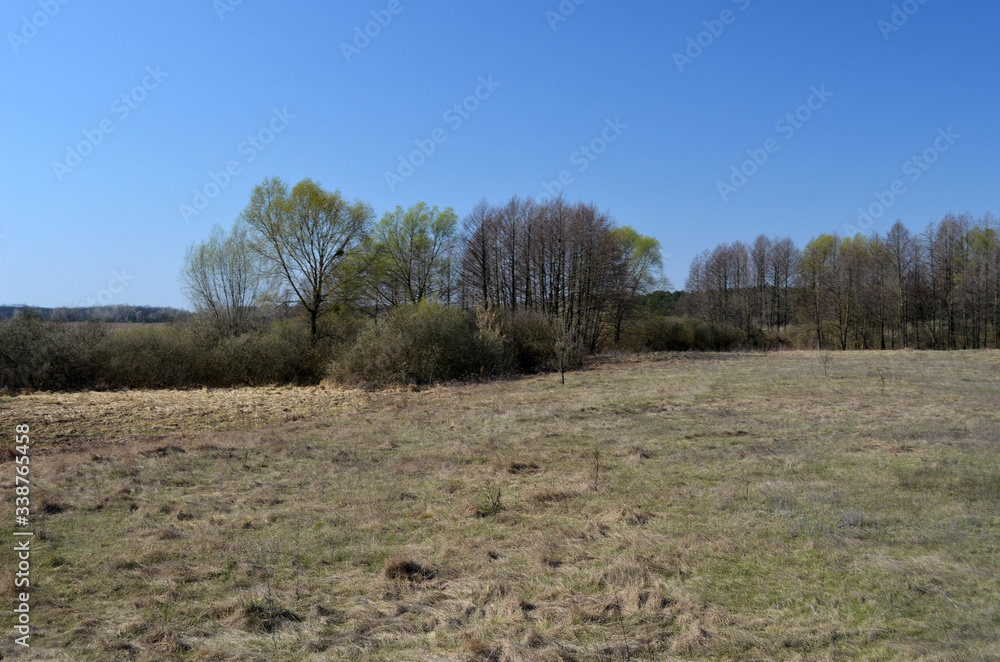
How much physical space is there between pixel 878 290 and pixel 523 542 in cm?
5610

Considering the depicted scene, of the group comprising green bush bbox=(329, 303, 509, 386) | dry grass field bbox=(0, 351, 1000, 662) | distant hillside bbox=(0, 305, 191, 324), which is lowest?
dry grass field bbox=(0, 351, 1000, 662)

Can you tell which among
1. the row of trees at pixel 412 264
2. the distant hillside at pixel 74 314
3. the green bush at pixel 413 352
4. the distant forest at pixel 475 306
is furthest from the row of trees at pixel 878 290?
the distant hillside at pixel 74 314

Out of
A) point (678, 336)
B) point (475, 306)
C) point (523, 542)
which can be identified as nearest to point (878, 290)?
point (678, 336)

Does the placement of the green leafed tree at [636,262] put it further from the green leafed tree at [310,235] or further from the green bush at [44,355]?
the green bush at [44,355]

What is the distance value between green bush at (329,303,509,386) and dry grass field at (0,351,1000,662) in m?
11.7

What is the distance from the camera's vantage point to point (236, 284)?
35.5m

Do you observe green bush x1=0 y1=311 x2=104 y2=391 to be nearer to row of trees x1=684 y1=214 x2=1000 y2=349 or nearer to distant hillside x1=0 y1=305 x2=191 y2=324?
distant hillside x1=0 y1=305 x2=191 y2=324

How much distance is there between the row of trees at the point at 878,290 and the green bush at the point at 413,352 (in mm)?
37315

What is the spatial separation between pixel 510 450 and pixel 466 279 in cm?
3084

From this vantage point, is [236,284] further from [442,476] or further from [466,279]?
[442,476]

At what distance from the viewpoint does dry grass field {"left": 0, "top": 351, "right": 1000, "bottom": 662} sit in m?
4.12

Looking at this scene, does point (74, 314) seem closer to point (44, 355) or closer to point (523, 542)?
point (44, 355)

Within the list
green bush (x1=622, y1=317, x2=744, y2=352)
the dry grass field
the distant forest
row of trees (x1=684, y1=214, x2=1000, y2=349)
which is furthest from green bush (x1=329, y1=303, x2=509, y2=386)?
row of trees (x1=684, y1=214, x2=1000, y2=349)

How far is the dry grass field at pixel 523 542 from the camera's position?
412 centimetres
